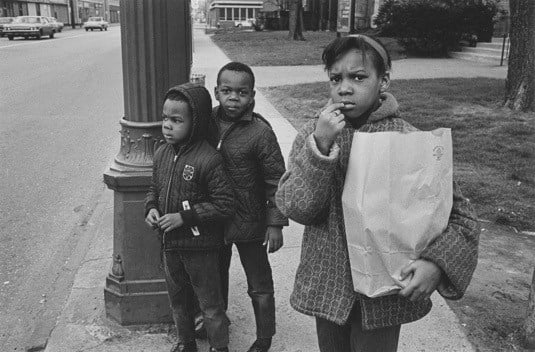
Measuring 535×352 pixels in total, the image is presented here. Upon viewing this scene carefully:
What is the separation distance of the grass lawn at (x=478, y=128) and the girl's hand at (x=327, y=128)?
12.6ft

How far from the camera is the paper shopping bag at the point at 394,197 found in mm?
1700

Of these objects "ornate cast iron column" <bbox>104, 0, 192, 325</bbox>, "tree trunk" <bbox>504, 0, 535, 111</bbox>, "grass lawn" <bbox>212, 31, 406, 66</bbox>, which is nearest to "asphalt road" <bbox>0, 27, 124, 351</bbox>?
"ornate cast iron column" <bbox>104, 0, 192, 325</bbox>

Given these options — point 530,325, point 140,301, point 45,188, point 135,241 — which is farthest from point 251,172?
point 45,188

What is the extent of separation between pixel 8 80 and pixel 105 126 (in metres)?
6.64

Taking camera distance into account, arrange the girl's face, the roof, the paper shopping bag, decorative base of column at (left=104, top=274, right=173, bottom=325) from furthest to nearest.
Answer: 1. the roof
2. decorative base of column at (left=104, top=274, right=173, bottom=325)
3. the girl's face
4. the paper shopping bag

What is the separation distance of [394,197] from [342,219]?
263mm

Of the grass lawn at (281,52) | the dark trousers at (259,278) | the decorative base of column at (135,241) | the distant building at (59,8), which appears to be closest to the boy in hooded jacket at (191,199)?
the dark trousers at (259,278)

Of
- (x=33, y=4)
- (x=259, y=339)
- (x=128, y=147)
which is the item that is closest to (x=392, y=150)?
(x=259, y=339)

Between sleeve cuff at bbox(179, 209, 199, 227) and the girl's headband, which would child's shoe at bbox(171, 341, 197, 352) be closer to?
sleeve cuff at bbox(179, 209, 199, 227)

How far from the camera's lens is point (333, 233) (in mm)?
1934

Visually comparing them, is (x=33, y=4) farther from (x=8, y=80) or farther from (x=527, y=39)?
(x=527, y=39)

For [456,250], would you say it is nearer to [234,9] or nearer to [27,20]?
[27,20]

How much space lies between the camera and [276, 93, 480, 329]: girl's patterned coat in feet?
5.86

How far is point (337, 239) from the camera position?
6.33 feet
